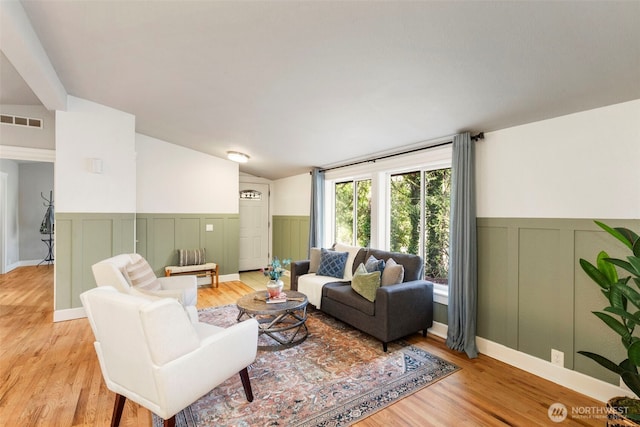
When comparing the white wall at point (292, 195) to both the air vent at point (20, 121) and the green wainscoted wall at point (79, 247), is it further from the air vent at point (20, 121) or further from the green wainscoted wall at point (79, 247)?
the air vent at point (20, 121)

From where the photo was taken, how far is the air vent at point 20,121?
13.3ft

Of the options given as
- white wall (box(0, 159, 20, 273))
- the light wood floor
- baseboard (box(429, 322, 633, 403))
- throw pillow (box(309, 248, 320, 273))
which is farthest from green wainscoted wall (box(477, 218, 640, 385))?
white wall (box(0, 159, 20, 273))

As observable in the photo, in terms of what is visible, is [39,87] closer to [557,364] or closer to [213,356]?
[213,356]

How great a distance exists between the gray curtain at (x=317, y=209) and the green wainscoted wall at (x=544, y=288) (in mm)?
2883

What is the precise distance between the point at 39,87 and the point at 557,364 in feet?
18.3

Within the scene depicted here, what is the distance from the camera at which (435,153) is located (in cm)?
357

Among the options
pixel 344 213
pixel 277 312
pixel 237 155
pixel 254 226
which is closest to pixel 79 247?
pixel 237 155

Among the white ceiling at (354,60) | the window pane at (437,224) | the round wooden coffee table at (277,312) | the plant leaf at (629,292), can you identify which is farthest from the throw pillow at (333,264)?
the plant leaf at (629,292)

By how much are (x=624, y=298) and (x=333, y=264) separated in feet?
9.55

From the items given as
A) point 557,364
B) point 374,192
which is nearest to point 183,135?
point 374,192

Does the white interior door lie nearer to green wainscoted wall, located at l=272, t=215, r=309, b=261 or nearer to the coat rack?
green wainscoted wall, located at l=272, t=215, r=309, b=261

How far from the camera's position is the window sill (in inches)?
133

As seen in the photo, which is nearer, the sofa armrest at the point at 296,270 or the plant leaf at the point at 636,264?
the plant leaf at the point at 636,264

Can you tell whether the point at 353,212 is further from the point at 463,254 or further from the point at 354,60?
the point at 354,60
